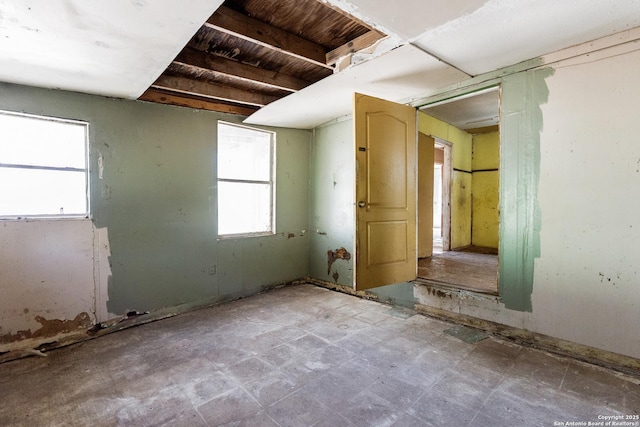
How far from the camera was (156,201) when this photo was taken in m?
3.44

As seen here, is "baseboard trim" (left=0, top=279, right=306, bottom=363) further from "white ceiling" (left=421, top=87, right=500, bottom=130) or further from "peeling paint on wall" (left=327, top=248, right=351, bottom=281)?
"white ceiling" (left=421, top=87, right=500, bottom=130)

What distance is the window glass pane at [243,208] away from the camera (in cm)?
414

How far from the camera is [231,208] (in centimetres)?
423

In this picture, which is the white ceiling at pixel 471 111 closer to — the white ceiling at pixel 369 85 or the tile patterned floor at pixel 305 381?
the white ceiling at pixel 369 85

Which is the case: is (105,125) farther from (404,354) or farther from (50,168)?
(404,354)

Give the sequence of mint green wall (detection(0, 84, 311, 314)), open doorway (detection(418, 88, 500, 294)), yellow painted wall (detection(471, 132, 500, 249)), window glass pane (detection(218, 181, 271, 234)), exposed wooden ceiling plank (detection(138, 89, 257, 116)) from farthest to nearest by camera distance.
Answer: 1. yellow painted wall (detection(471, 132, 500, 249))
2. open doorway (detection(418, 88, 500, 294))
3. window glass pane (detection(218, 181, 271, 234))
4. exposed wooden ceiling plank (detection(138, 89, 257, 116))
5. mint green wall (detection(0, 84, 311, 314))

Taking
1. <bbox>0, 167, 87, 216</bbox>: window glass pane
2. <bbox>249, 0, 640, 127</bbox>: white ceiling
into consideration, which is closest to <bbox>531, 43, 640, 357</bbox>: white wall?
<bbox>249, 0, 640, 127</bbox>: white ceiling

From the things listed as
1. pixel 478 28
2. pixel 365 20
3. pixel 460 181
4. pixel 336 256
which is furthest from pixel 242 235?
pixel 460 181

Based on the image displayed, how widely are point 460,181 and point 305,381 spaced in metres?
5.52

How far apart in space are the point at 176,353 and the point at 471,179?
6488 mm

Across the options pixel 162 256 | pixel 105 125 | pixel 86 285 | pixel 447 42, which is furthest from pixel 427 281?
pixel 105 125

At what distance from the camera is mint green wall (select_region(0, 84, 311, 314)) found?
3064 mm

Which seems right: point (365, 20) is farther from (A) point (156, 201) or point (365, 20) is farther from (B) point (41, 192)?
(B) point (41, 192)

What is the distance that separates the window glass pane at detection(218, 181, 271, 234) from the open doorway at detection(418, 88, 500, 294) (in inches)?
95.6
